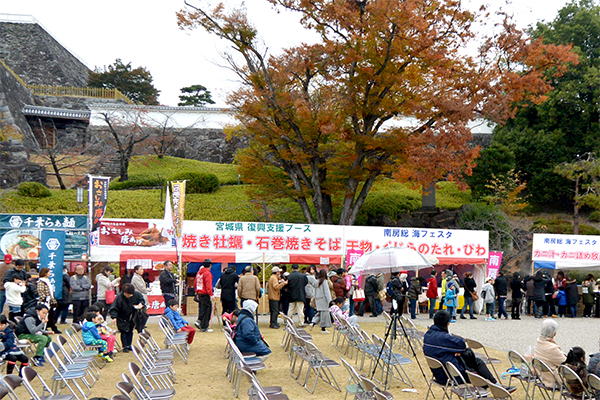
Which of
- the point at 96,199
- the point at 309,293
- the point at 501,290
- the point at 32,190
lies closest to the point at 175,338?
the point at 309,293

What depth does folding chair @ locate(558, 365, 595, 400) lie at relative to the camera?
561 centimetres

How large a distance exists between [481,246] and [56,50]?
113 feet

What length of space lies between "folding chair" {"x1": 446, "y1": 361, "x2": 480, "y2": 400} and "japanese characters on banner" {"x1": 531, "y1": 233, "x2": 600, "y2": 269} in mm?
10907

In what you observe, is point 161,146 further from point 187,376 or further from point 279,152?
point 187,376

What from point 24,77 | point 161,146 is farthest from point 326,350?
point 24,77

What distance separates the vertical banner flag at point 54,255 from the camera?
444 inches

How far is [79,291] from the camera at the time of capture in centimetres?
1162

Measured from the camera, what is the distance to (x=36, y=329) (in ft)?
25.8

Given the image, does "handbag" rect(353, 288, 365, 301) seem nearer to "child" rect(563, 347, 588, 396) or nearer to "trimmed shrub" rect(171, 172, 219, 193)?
"child" rect(563, 347, 588, 396)

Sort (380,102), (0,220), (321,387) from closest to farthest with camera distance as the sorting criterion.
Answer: (321,387) → (0,220) → (380,102)

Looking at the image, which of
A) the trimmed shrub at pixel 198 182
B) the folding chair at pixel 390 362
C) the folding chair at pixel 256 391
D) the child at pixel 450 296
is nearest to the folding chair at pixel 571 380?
the folding chair at pixel 390 362

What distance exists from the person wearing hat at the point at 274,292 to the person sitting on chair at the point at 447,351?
5924 mm

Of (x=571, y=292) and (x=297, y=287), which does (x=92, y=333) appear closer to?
(x=297, y=287)

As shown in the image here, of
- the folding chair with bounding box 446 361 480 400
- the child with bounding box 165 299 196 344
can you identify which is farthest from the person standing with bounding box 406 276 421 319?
the folding chair with bounding box 446 361 480 400
